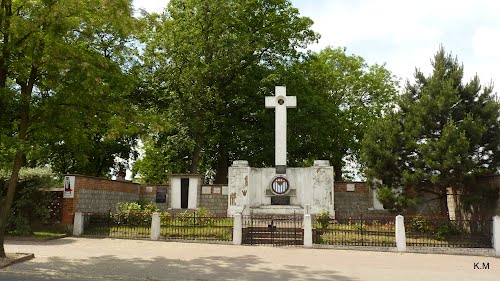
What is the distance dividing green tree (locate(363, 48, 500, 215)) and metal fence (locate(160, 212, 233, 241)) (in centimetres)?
Answer: 708

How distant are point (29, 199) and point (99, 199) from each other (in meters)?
4.01

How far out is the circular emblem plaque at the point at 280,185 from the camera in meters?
21.7

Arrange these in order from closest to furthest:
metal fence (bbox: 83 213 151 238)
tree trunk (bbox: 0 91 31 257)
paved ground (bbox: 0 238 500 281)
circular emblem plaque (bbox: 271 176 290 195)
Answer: paved ground (bbox: 0 238 500 281) < tree trunk (bbox: 0 91 31 257) < metal fence (bbox: 83 213 151 238) < circular emblem plaque (bbox: 271 176 290 195)

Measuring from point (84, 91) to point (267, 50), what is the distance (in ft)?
68.0

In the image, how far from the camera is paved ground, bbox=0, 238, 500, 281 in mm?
9297

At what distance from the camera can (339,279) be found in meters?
9.00

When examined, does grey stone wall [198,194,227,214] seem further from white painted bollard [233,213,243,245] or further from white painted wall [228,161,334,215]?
white painted bollard [233,213,243,245]

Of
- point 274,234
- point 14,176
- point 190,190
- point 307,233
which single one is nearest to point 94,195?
point 190,190

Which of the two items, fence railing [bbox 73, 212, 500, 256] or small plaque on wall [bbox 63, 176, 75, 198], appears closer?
fence railing [bbox 73, 212, 500, 256]

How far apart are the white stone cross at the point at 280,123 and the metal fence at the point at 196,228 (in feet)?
18.3

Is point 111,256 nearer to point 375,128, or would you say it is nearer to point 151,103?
point 375,128

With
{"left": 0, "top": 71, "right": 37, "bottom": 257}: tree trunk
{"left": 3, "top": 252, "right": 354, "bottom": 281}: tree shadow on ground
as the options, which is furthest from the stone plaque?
{"left": 0, "top": 71, "right": 37, "bottom": 257}: tree trunk

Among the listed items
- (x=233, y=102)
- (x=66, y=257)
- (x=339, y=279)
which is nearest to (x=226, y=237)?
(x=66, y=257)

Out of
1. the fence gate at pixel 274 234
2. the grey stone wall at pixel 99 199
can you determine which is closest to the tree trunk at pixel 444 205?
the fence gate at pixel 274 234
